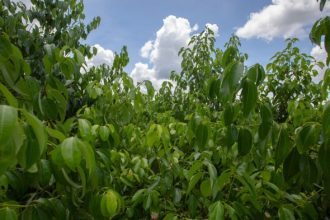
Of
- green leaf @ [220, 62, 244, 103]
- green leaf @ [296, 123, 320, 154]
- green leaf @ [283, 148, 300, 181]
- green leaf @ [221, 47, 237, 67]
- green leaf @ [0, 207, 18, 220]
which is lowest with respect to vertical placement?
green leaf @ [0, 207, 18, 220]

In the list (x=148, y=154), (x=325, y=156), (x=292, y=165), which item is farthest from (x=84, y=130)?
(x=148, y=154)

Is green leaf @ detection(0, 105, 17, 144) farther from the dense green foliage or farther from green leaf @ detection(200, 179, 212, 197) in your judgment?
green leaf @ detection(200, 179, 212, 197)

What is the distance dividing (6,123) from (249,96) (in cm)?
82

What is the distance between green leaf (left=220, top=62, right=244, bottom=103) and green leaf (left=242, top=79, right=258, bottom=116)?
0.13 ft

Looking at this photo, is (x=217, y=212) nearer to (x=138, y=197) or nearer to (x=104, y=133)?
(x=138, y=197)

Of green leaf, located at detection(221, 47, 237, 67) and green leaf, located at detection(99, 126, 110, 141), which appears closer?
green leaf, located at detection(221, 47, 237, 67)

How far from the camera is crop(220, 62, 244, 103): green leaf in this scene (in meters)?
1.26

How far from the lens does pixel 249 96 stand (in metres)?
1.26

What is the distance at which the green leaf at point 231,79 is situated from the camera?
1257mm

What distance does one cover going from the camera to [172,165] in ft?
7.80

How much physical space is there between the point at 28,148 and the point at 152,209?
1290mm

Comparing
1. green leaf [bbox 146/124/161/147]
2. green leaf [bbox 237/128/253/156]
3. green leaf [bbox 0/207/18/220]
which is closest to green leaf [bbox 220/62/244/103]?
green leaf [bbox 237/128/253/156]

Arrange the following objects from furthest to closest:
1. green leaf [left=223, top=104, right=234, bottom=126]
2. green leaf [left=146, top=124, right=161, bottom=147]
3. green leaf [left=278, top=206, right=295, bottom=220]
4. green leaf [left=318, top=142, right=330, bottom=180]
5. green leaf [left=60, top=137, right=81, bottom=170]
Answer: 1. green leaf [left=146, top=124, right=161, bottom=147]
2. green leaf [left=278, top=206, right=295, bottom=220]
3. green leaf [left=223, top=104, right=234, bottom=126]
4. green leaf [left=318, top=142, right=330, bottom=180]
5. green leaf [left=60, top=137, right=81, bottom=170]

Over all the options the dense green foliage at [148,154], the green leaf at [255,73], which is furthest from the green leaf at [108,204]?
the green leaf at [255,73]
